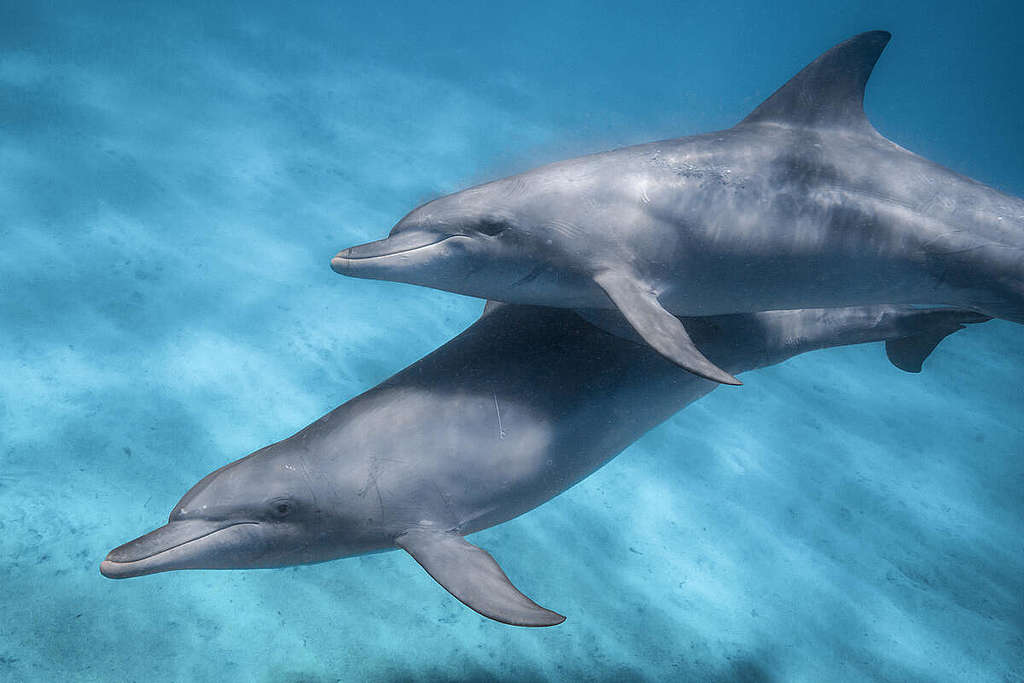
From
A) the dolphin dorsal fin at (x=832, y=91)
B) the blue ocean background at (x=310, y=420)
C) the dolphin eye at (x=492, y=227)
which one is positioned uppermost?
the dolphin dorsal fin at (x=832, y=91)

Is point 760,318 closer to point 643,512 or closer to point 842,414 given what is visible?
point 643,512

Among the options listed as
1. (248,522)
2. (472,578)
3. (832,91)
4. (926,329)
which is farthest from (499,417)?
(926,329)

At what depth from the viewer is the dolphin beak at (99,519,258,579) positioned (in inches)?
123

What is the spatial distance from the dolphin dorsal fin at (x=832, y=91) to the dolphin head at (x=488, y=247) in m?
2.00

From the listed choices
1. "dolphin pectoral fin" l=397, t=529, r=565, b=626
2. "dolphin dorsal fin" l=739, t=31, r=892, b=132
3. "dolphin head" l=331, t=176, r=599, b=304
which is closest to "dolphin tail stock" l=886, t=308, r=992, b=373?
"dolphin dorsal fin" l=739, t=31, r=892, b=132

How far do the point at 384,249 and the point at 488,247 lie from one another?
23.7 inches

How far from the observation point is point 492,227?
3803 mm

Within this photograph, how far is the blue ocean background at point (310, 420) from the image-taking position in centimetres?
489

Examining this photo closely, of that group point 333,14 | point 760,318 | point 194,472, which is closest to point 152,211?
point 194,472

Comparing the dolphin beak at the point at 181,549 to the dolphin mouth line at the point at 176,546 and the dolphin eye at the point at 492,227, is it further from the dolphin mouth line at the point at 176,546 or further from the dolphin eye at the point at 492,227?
the dolphin eye at the point at 492,227

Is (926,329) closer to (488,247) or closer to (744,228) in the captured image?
(744,228)

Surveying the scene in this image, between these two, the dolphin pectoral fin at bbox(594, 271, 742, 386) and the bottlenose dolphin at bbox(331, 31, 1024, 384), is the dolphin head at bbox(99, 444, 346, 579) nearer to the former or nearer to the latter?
the bottlenose dolphin at bbox(331, 31, 1024, 384)

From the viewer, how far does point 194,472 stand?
19.0 ft

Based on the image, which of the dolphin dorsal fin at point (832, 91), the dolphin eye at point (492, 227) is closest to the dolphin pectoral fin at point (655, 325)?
the dolphin eye at point (492, 227)
